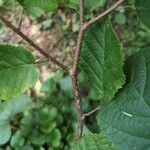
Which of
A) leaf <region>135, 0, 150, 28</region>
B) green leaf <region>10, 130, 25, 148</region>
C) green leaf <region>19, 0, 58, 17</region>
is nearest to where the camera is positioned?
leaf <region>135, 0, 150, 28</region>

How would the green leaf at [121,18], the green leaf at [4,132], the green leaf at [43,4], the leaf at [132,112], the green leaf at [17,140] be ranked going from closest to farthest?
the leaf at [132,112] < the green leaf at [43,4] < the green leaf at [4,132] < the green leaf at [17,140] < the green leaf at [121,18]

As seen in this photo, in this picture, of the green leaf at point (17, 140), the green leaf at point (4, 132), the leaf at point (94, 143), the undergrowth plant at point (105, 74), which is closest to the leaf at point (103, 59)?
the undergrowth plant at point (105, 74)

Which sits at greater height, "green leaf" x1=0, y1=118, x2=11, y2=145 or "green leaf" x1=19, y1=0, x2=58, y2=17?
"green leaf" x1=19, y1=0, x2=58, y2=17

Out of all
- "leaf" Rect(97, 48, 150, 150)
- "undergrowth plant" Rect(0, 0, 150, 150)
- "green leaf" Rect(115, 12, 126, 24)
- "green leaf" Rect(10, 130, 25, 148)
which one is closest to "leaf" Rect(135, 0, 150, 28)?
"undergrowth plant" Rect(0, 0, 150, 150)

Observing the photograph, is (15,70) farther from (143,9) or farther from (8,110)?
(8,110)

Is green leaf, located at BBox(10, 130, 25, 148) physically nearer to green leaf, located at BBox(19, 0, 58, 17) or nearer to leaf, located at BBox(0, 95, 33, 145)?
leaf, located at BBox(0, 95, 33, 145)

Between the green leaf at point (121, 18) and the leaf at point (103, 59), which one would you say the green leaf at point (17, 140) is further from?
the leaf at point (103, 59)
